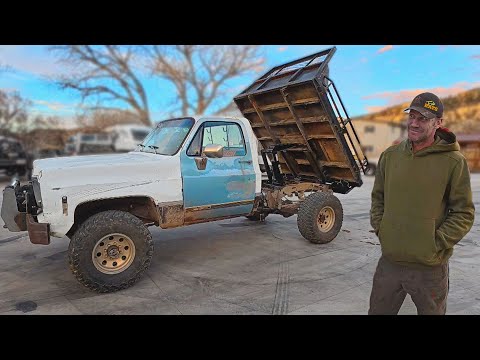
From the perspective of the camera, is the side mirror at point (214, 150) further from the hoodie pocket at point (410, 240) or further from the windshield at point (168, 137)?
the hoodie pocket at point (410, 240)

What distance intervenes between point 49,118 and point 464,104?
1788 inches

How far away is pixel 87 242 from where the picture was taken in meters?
3.74

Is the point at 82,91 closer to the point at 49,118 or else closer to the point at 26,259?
the point at 49,118

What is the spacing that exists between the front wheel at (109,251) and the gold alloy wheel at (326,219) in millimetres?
3020

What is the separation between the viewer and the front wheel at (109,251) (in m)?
3.72

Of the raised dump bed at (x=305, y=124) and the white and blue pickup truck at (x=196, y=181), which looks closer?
the white and blue pickup truck at (x=196, y=181)

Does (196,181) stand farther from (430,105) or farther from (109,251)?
(430,105)

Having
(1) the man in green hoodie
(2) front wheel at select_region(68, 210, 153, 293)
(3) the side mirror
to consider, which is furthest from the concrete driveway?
(3) the side mirror

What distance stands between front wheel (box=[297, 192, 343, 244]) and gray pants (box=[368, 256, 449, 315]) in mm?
3011

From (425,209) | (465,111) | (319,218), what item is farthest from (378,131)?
(425,209)

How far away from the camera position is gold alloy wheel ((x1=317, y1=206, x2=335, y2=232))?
583cm

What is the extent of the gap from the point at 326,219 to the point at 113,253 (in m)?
3.55

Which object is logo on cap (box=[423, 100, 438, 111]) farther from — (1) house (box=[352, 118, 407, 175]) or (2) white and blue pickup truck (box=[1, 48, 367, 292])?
(1) house (box=[352, 118, 407, 175])

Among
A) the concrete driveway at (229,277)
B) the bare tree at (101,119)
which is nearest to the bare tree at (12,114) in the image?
the bare tree at (101,119)
